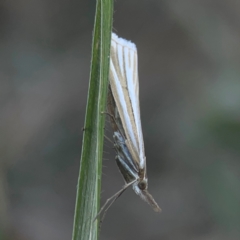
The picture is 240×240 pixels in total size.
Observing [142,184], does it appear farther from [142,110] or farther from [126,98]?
[142,110]

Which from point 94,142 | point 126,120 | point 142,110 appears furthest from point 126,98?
point 142,110

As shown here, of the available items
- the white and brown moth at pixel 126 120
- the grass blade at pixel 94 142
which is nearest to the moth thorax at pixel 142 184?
the white and brown moth at pixel 126 120

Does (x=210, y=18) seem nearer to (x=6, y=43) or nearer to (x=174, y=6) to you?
(x=174, y=6)

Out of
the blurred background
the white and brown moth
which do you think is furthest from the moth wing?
the blurred background

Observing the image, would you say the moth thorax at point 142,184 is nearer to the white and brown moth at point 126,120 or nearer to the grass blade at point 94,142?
the white and brown moth at point 126,120

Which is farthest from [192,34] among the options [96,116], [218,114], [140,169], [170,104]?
[96,116]

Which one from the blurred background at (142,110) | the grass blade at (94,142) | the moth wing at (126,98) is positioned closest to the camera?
the grass blade at (94,142)

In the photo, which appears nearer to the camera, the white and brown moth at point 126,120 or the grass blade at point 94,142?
the grass blade at point 94,142
